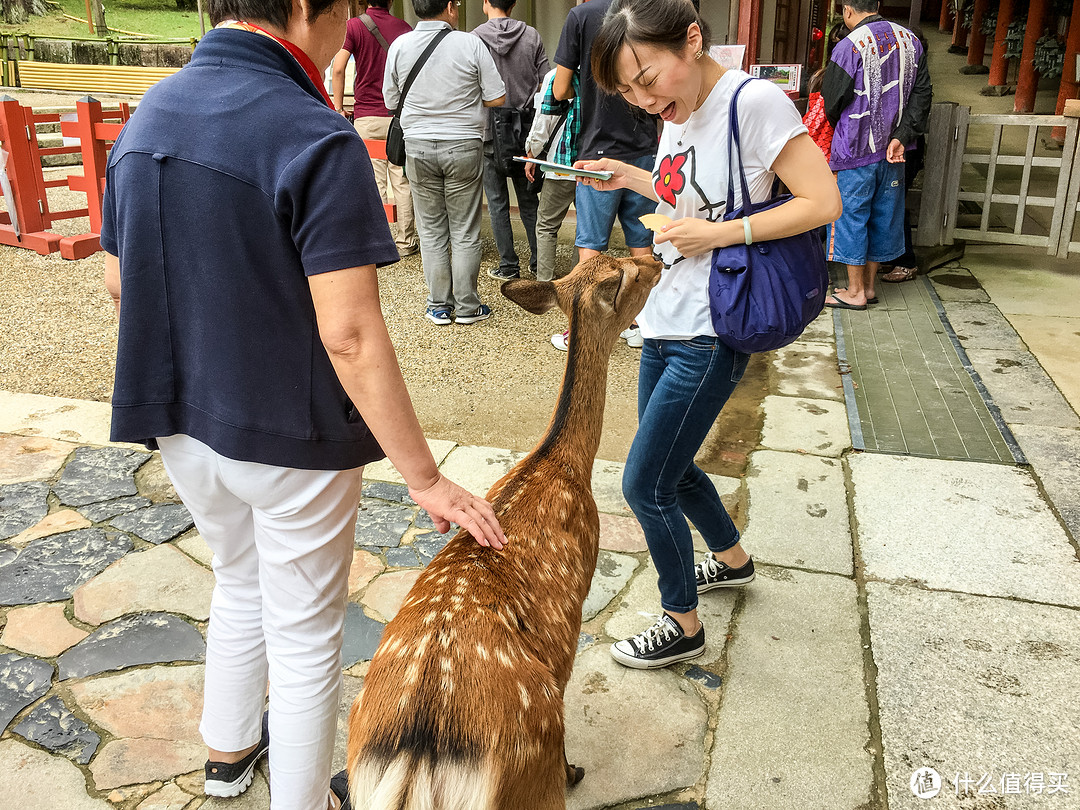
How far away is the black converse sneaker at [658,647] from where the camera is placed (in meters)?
2.68

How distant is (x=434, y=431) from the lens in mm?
4605

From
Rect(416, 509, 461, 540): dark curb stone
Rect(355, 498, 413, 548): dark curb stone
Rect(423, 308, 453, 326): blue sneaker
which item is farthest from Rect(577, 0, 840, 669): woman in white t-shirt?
Rect(423, 308, 453, 326): blue sneaker

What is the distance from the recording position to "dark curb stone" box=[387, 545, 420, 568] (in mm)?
3252

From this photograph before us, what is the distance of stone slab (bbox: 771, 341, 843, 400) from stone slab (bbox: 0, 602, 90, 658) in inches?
150

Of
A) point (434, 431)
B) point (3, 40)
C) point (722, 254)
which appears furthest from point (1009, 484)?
point (3, 40)

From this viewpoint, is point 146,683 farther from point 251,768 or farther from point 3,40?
point 3,40

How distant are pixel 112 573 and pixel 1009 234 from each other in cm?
738

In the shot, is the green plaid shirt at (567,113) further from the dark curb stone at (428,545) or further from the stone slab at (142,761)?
the stone slab at (142,761)

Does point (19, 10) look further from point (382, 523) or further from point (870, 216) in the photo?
point (382, 523)

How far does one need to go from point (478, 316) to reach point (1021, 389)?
3615 mm

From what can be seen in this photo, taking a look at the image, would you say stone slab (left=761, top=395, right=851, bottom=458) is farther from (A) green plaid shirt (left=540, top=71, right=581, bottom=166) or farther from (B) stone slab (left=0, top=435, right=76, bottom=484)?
(B) stone slab (left=0, top=435, right=76, bottom=484)

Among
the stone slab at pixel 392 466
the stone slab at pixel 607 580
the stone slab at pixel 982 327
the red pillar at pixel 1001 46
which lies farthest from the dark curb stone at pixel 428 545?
the red pillar at pixel 1001 46

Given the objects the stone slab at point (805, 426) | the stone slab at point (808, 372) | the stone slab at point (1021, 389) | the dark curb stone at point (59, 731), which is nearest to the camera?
the dark curb stone at point (59, 731)

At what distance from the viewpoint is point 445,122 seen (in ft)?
18.4
